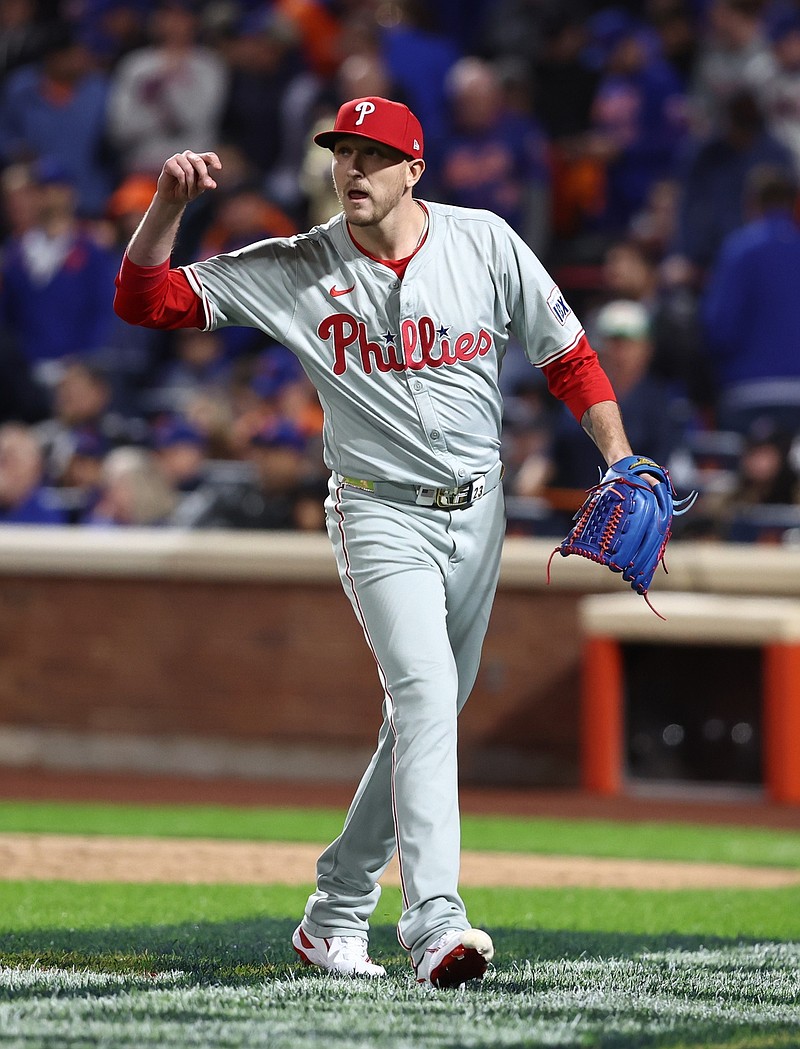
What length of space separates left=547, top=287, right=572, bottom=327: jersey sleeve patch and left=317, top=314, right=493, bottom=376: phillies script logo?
197mm

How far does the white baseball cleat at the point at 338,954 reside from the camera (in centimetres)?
431

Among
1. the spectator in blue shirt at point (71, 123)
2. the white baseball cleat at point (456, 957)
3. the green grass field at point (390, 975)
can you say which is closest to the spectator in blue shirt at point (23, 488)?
the spectator in blue shirt at point (71, 123)

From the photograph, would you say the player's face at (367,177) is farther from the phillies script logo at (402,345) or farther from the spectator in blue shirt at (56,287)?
the spectator in blue shirt at (56,287)

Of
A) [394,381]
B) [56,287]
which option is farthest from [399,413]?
[56,287]

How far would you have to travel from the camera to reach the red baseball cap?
4281mm

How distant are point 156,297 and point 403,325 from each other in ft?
1.88

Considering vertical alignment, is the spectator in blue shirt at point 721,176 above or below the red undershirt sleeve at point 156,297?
above

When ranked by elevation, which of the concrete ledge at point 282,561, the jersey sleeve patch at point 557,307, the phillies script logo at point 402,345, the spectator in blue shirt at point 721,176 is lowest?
the concrete ledge at point 282,561

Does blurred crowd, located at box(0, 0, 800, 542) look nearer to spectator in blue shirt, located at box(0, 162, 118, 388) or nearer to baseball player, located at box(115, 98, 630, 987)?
spectator in blue shirt, located at box(0, 162, 118, 388)

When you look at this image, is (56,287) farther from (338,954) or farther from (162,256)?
(338,954)

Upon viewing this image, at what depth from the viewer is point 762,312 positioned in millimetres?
10422

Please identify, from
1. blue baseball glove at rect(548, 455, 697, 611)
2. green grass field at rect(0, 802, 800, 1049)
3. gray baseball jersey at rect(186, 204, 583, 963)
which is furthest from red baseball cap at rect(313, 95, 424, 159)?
green grass field at rect(0, 802, 800, 1049)

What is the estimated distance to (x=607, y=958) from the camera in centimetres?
471

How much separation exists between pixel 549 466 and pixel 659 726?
1.53 metres
